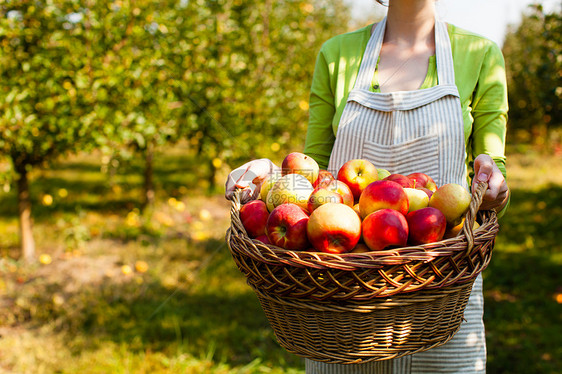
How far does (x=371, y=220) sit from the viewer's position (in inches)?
47.2

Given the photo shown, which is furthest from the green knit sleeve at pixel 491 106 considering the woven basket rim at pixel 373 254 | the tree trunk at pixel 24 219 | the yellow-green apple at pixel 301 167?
the tree trunk at pixel 24 219

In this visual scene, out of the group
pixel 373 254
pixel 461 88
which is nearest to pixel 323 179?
pixel 373 254

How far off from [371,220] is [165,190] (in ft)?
16.5

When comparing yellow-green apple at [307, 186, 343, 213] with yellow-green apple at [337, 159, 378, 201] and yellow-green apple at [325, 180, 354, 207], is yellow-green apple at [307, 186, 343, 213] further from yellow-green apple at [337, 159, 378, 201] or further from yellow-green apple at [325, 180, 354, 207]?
yellow-green apple at [337, 159, 378, 201]

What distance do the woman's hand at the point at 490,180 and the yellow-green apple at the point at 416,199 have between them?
0.14m

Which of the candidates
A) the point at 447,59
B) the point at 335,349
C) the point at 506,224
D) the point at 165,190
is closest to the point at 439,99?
the point at 447,59

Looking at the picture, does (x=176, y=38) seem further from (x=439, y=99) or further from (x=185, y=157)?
(x=185, y=157)

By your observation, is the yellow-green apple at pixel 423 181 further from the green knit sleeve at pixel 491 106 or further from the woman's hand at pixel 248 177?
the woman's hand at pixel 248 177

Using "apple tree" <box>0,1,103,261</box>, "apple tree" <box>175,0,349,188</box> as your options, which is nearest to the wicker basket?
"apple tree" <box>0,1,103,261</box>

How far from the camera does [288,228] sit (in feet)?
4.07

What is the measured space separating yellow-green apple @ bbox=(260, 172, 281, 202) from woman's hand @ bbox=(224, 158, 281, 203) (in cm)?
4

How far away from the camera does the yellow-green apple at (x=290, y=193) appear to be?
139cm

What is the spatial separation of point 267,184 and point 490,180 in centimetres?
65

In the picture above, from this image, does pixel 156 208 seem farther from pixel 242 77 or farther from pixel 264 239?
pixel 264 239
